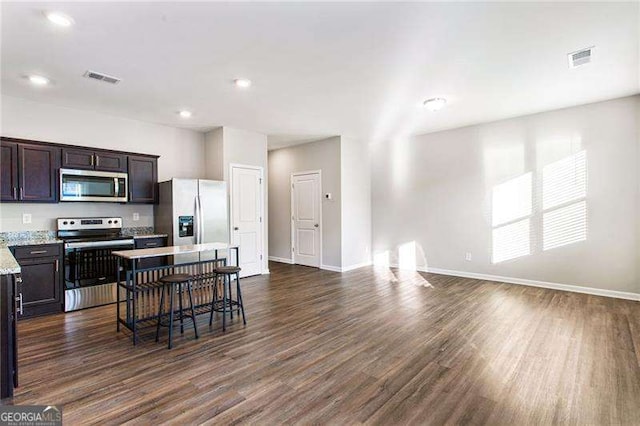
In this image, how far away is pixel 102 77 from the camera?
3.55 meters

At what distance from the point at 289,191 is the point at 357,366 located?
541 cm

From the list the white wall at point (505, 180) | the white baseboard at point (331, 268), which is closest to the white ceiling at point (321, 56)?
the white wall at point (505, 180)

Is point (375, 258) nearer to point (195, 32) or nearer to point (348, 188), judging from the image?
point (348, 188)

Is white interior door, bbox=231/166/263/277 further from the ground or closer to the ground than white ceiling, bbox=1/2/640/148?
closer to the ground

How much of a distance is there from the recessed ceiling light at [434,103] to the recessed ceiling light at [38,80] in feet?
15.1

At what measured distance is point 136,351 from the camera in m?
2.94

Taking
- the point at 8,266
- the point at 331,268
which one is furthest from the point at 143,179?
the point at 331,268

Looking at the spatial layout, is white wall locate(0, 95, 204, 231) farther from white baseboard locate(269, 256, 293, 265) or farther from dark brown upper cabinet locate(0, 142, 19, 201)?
white baseboard locate(269, 256, 293, 265)

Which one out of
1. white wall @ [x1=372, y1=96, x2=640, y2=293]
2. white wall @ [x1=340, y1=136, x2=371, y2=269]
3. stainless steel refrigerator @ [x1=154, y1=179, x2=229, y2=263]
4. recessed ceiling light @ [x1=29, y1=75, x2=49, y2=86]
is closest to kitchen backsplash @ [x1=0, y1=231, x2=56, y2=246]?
stainless steel refrigerator @ [x1=154, y1=179, x2=229, y2=263]

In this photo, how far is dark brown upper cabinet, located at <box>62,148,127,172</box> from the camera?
4.31 metres

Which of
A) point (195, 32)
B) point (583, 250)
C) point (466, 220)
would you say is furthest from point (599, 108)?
point (195, 32)

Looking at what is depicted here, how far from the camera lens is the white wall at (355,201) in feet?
21.7

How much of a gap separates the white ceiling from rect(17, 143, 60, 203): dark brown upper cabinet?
72 cm

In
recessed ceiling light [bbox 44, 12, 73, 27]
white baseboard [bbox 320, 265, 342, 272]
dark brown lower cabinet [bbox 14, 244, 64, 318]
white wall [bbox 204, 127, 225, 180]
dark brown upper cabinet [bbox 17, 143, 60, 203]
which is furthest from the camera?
white baseboard [bbox 320, 265, 342, 272]
